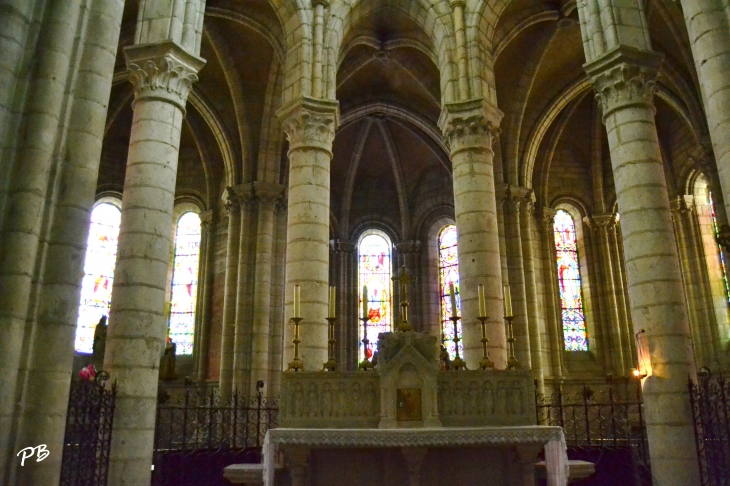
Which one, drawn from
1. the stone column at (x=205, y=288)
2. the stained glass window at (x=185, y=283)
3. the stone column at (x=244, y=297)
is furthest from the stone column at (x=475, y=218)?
the stained glass window at (x=185, y=283)

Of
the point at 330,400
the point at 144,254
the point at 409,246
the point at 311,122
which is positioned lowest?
the point at 330,400

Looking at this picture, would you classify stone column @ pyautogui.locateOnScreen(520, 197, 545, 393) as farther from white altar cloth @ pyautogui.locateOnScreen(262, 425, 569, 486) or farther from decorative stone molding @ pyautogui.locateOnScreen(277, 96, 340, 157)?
white altar cloth @ pyautogui.locateOnScreen(262, 425, 569, 486)

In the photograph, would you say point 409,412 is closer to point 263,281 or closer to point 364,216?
point 263,281

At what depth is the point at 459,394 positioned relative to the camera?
8.07m

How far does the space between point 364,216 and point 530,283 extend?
9.81m

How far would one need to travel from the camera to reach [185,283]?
22312mm

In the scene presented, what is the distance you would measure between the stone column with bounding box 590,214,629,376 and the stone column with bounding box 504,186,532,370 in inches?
194

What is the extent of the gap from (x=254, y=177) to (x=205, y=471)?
31.2 feet

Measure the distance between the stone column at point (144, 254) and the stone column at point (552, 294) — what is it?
580 inches

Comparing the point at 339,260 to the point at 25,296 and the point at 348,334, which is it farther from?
the point at 25,296

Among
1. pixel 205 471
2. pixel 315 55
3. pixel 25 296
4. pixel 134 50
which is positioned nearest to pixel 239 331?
pixel 205 471

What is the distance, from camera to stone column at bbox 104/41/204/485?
7.96 metres

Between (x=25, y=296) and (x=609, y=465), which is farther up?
(x=25, y=296)

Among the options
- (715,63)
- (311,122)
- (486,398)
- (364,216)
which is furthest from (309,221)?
(364,216)
